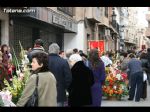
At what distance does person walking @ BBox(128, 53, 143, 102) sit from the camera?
15.5 metres

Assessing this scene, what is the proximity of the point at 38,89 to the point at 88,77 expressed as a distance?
2.87 metres

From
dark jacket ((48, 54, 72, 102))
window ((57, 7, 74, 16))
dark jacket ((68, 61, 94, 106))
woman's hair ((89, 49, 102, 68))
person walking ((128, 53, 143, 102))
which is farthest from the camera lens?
window ((57, 7, 74, 16))

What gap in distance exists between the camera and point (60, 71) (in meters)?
8.67

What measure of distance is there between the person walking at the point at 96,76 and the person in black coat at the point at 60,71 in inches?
73.1

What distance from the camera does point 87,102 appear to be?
8.91m

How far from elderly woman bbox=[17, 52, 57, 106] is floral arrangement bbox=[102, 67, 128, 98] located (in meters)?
9.65

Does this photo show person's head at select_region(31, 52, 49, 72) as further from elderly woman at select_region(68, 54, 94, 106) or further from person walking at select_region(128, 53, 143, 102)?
person walking at select_region(128, 53, 143, 102)

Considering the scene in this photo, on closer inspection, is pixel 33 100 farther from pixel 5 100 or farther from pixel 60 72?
pixel 60 72

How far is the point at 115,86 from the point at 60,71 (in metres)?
7.53

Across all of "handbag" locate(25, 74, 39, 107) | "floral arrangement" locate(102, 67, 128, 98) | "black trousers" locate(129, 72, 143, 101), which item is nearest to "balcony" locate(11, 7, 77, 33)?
"floral arrangement" locate(102, 67, 128, 98)

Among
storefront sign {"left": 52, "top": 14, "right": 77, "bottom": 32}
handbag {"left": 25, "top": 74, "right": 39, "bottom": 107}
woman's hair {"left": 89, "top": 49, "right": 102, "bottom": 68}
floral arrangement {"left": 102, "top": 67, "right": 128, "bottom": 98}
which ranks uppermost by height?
storefront sign {"left": 52, "top": 14, "right": 77, "bottom": 32}

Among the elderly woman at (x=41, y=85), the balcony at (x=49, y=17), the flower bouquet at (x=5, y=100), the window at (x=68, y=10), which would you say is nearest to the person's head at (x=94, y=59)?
the flower bouquet at (x=5, y=100)
